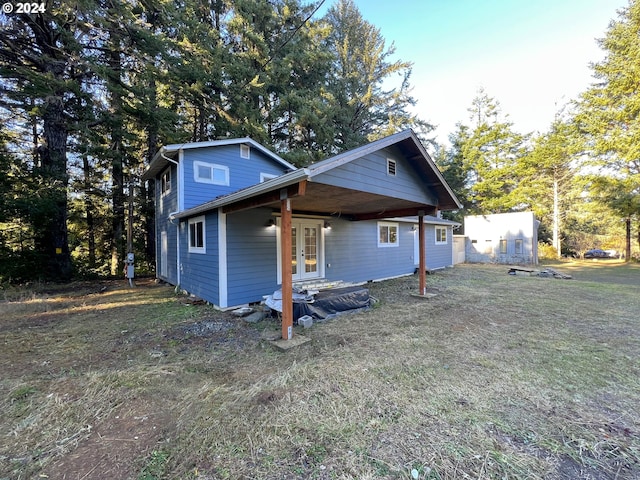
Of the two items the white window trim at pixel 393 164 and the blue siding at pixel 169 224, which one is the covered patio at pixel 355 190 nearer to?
the white window trim at pixel 393 164

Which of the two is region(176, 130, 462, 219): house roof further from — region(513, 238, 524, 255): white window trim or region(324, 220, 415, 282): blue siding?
region(513, 238, 524, 255): white window trim

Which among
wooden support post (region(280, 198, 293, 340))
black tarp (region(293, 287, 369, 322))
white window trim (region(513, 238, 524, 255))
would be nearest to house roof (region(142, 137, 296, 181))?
black tarp (region(293, 287, 369, 322))

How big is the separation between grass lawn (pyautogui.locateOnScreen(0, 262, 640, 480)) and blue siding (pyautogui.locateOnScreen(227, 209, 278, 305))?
1046 mm

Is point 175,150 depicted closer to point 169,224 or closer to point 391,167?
point 169,224

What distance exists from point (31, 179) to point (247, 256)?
937 cm

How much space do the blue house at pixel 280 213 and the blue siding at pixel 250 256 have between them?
24 mm

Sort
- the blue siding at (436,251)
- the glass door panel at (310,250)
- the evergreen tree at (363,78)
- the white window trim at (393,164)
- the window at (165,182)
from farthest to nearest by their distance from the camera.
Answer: the evergreen tree at (363,78), the blue siding at (436,251), the window at (165,182), the glass door panel at (310,250), the white window trim at (393,164)

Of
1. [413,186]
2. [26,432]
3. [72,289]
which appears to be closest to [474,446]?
[26,432]

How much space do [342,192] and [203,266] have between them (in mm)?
4056

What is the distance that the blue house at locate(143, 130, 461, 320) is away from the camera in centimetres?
481

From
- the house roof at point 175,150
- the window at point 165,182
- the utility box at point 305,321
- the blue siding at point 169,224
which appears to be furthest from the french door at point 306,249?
the window at point 165,182

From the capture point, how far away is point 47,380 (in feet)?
10.5

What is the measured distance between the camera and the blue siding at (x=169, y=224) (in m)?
8.90

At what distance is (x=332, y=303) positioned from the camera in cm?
591
